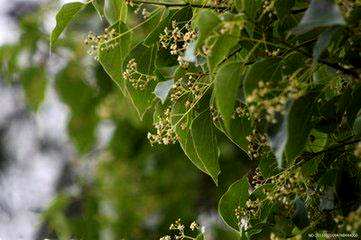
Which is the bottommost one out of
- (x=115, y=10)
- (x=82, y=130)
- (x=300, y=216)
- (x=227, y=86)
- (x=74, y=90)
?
(x=300, y=216)

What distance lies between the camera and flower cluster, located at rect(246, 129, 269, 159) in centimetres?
77

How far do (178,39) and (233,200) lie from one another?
0.69ft

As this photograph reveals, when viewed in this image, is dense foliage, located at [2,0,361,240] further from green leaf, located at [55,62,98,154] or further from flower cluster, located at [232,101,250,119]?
green leaf, located at [55,62,98,154]

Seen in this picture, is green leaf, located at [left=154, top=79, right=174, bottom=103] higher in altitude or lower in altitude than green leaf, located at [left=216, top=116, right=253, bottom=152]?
higher

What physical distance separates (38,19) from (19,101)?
32 centimetres

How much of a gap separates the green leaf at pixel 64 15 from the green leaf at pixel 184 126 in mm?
190

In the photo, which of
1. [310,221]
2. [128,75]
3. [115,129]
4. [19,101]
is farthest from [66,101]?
[310,221]

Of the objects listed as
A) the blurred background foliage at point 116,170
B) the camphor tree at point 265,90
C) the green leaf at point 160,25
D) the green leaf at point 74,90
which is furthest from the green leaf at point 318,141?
the green leaf at point 74,90

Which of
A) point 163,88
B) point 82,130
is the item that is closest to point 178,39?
point 163,88

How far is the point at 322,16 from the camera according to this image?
547 millimetres

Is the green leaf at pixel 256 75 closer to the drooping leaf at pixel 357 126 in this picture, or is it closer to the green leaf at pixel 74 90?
the drooping leaf at pixel 357 126

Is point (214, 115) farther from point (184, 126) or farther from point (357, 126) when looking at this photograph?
point (357, 126)

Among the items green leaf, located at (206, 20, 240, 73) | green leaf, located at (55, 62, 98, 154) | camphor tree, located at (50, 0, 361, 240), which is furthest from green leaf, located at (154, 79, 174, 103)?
green leaf, located at (55, 62, 98, 154)

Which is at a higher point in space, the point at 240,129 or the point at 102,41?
the point at 102,41
